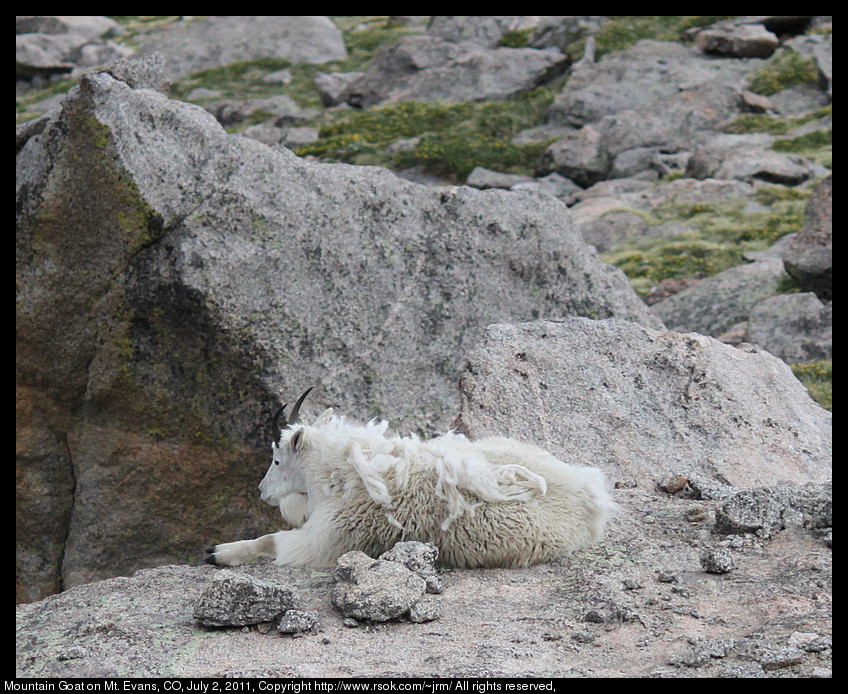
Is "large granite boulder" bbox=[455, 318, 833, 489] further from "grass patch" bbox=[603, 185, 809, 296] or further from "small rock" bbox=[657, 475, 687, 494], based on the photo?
"grass patch" bbox=[603, 185, 809, 296]

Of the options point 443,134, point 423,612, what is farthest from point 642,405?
point 443,134

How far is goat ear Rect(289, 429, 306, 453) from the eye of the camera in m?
6.96

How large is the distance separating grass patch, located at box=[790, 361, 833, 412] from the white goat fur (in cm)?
729

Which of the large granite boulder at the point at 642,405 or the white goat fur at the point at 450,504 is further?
the large granite boulder at the point at 642,405

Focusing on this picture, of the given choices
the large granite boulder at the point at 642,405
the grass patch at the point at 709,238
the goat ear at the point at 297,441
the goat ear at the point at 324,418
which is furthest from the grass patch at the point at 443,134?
the goat ear at the point at 297,441

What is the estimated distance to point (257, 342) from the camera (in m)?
8.47

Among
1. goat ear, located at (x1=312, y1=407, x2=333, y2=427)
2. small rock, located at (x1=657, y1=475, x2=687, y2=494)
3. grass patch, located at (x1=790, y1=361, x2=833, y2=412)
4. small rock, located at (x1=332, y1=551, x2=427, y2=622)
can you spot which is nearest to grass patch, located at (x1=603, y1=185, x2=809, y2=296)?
grass patch, located at (x1=790, y1=361, x2=833, y2=412)

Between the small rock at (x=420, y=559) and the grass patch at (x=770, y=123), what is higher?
the grass patch at (x=770, y=123)

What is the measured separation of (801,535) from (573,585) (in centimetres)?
162

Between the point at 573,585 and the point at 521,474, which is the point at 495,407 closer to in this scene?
the point at 521,474

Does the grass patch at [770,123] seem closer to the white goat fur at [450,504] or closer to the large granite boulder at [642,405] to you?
the large granite boulder at [642,405]

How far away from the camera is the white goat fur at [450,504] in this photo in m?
5.82

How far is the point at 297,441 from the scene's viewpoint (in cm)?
698
